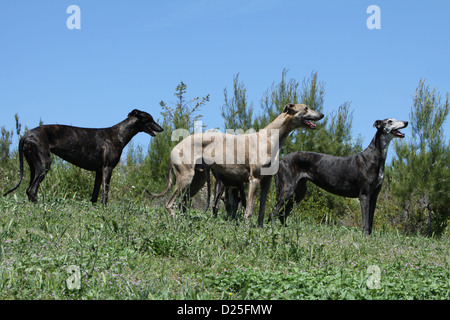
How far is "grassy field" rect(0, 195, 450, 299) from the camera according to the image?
431 centimetres

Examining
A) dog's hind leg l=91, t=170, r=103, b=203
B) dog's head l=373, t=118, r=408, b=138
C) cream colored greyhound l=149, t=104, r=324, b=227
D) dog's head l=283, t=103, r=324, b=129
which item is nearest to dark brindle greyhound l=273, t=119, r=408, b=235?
dog's head l=373, t=118, r=408, b=138

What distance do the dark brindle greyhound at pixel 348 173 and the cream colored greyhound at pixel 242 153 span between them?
1.60 m

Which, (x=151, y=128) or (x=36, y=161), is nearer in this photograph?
(x=36, y=161)

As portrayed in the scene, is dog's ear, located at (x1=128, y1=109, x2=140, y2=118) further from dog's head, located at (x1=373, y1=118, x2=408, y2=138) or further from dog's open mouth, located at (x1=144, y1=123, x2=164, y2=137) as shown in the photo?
dog's head, located at (x1=373, y1=118, x2=408, y2=138)

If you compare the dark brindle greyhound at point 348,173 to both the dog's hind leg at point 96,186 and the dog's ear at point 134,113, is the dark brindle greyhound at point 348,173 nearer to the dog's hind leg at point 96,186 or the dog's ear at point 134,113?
the dog's ear at point 134,113

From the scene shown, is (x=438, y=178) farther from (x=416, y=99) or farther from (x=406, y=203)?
(x=416, y=99)

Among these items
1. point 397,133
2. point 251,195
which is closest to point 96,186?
point 251,195

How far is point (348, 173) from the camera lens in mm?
10336

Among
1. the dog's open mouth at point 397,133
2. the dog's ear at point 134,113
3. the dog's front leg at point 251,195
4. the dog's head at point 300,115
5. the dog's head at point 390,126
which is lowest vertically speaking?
the dog's front leg at point 251,195

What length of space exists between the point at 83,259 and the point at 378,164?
659 cm

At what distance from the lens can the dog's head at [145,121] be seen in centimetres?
1027

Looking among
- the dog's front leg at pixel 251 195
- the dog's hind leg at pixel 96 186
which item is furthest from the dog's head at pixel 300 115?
the dog's hind leg at pixel 96 186

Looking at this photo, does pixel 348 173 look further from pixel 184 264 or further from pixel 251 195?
pixel 184 264

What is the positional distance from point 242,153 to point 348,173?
9.19ft
